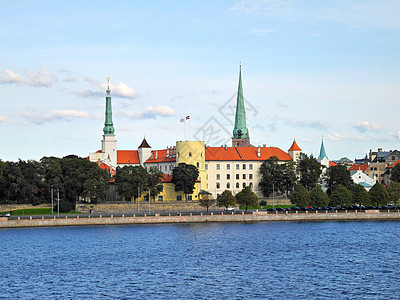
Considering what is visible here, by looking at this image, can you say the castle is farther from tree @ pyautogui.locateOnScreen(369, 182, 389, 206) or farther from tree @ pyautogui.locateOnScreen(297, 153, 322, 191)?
tree @ pyautogui.locateOnScreen(369, 182, 389, 206)

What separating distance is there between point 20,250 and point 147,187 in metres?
49.7

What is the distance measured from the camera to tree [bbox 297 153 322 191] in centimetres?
13088

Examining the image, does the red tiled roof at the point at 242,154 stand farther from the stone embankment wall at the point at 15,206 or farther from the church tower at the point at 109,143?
the stone embankment wall at the point at 15,206

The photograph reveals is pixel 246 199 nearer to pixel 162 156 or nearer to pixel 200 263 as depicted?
pixel 162 156

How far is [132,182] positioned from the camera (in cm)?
11256

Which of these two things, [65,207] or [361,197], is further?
[361,197]

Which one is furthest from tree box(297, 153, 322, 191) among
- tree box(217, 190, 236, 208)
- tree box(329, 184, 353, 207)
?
tree box(217, 190, 236, 208)

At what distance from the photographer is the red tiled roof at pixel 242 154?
5423 inches

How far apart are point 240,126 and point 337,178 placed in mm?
39754

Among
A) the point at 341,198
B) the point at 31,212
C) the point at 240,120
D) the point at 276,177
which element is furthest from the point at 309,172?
the point at 31,212

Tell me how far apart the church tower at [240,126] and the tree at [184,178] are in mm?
42265

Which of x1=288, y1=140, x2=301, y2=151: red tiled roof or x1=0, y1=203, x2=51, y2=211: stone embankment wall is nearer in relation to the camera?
x1=0, y1=203, x2=51, y2=211: stone embankment wall

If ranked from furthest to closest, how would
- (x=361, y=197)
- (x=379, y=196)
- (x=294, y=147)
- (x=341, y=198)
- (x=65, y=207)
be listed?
(x=294, y=147)
(x=379, y=196)
(x=361, y=197)
(x=341, y=198)
(x=65, y=207)

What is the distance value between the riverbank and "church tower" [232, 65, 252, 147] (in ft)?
200
